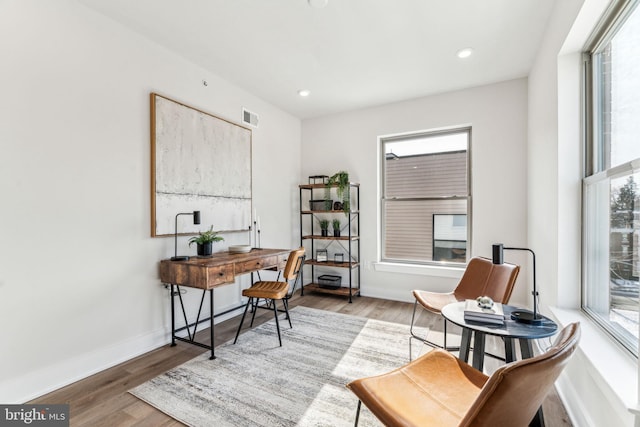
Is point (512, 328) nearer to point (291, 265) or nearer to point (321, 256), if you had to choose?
point (291, 265)

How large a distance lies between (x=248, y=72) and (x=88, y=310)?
2.64m

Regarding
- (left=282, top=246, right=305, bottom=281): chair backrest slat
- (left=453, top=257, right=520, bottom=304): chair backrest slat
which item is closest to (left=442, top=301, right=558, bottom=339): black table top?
(left=453, top=257, right=520, bottom=304): chair backrest slat

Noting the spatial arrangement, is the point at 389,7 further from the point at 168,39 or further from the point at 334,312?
the point at 334,312

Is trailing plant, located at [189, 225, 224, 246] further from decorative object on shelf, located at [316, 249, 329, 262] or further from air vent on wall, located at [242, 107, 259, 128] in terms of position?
decorative object on shelf, located at [316, 249, 329, 262]

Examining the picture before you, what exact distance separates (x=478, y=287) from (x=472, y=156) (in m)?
1.78

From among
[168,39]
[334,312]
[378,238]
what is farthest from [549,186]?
[168,39]

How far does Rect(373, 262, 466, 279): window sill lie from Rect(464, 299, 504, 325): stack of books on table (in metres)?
1.93

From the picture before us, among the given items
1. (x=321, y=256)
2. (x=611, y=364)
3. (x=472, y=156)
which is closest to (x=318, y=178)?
(x=321, y=256)

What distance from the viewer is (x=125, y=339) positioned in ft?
8.13

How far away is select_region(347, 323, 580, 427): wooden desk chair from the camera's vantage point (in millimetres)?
935

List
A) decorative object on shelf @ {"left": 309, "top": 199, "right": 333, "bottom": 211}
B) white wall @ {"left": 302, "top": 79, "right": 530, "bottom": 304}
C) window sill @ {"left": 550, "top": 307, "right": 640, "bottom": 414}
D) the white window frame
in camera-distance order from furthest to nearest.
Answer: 1. decorative object on shelf @ {"left": 309, "top": 199, "right": 333, "bottom": 211}
2. the white window frame
3. white wall @ {"left": 302, "top": 79, "right": 530, "bottom": 304}
4. window sill @ {"left": 550, "top": 307, "right": 640, "bottom": 414}

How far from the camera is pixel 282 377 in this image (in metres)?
2.21

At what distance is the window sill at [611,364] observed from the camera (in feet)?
3.88

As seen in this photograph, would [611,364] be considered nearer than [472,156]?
Yes
